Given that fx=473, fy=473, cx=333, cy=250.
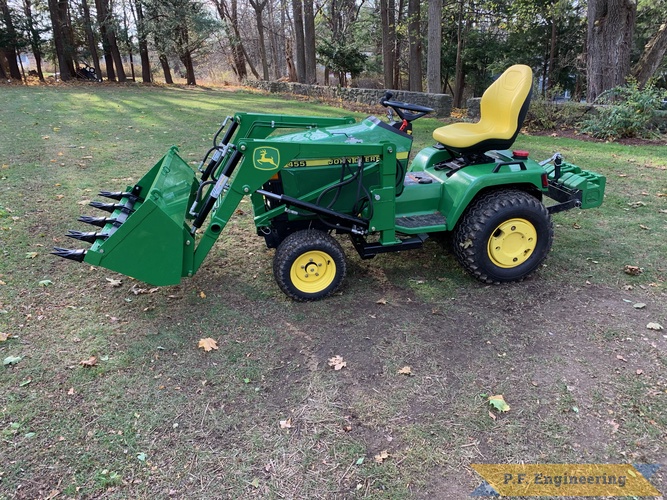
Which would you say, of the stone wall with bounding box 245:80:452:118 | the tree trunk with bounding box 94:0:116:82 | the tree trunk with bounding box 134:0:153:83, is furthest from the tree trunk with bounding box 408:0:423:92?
the tree trunk with bounding box 94:0:116:82

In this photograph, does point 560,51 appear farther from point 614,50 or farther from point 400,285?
point 400,285

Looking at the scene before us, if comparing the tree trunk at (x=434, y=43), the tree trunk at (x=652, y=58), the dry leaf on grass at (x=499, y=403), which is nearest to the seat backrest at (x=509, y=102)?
the dry leaf on grass at (x=499, y=403)

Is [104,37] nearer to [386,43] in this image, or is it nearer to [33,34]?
[33,34]

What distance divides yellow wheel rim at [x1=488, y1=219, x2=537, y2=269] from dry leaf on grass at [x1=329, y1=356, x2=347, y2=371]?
Answer: 1.57 m

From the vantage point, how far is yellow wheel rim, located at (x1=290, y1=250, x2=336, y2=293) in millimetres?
3504

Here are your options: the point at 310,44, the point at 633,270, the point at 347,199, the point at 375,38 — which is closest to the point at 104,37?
the point at 310,44

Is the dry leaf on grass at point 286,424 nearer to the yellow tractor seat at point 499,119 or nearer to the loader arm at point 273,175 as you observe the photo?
the loader arm at point 273,175

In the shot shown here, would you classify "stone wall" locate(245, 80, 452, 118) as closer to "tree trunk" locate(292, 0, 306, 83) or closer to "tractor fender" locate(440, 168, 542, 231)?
"tree trunk" locate(292, 0, 306, 83)

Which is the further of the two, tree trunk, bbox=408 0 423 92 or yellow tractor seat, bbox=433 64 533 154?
tree trunk, bbox=408 0 423 92

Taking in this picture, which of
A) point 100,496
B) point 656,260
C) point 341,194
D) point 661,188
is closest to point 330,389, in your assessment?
point 100,496

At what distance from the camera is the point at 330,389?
274cm

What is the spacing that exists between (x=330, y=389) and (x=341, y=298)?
105 cm

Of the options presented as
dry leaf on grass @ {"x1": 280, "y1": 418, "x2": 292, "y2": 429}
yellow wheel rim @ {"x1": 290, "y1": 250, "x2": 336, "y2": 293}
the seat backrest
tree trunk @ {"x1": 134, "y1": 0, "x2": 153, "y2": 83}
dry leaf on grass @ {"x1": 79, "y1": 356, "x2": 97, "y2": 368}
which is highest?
tree trunk @ {"x1": 134, "y1": 0, "x2": 153, "y2": 83}

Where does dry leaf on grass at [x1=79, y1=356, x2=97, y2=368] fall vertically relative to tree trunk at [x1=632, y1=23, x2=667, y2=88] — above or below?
below
